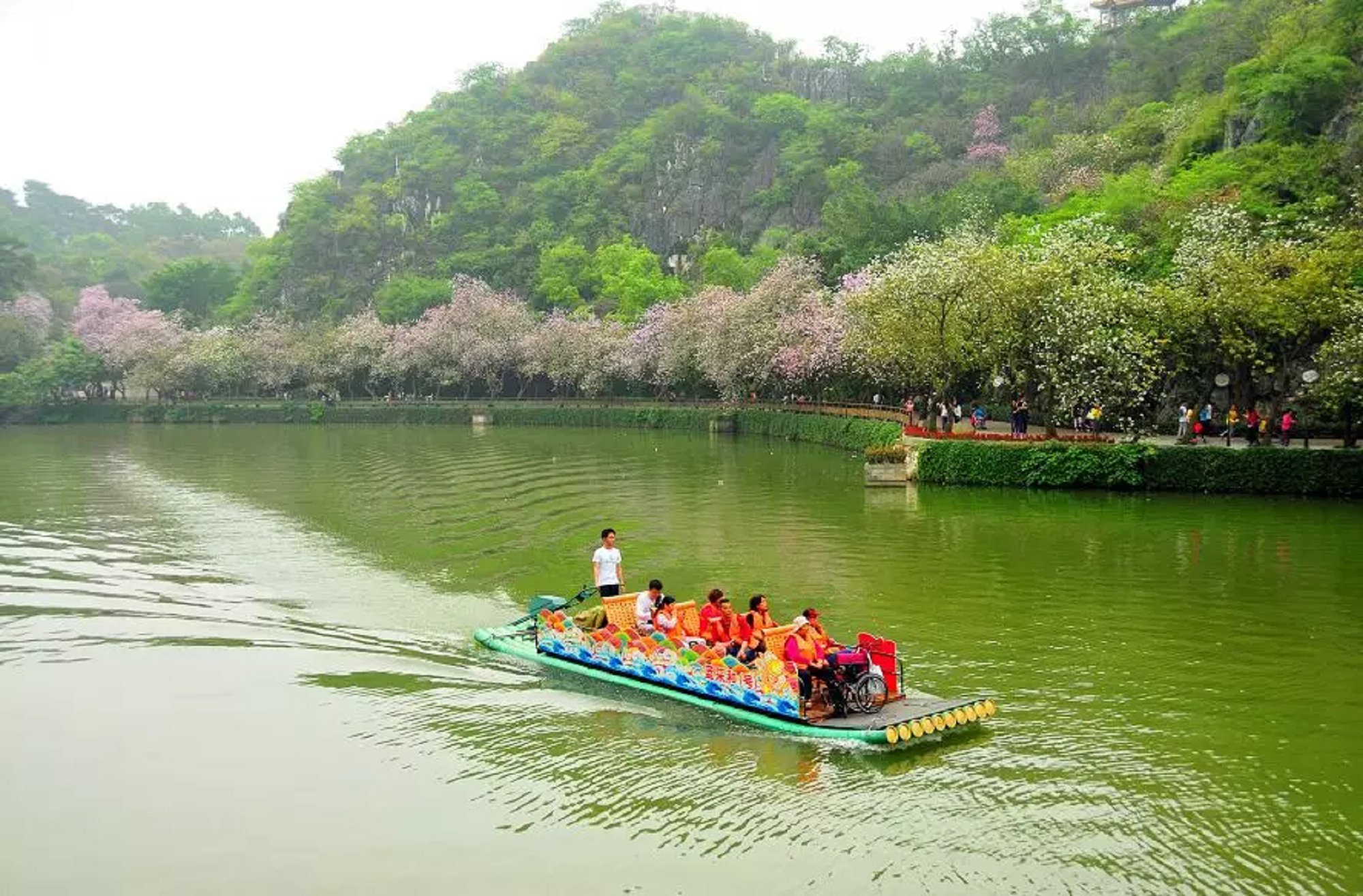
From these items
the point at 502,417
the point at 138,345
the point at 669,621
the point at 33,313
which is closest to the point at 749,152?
the point at 502,417

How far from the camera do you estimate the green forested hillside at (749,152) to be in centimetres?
7419

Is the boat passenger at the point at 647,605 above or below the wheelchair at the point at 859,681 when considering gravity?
above

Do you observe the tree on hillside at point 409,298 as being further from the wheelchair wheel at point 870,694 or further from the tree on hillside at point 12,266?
the wheelchair wheel at point 870,694

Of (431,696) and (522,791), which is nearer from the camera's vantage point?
(522,791)

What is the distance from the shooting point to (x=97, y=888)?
1218 centimetres

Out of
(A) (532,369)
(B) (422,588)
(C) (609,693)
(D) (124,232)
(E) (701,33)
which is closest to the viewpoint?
(C) (609,693)

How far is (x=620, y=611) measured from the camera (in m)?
19.4

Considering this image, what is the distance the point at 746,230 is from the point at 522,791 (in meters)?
107

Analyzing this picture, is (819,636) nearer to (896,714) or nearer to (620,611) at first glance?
(896,714)

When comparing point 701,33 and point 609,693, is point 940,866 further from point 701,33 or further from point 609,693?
point 701,33

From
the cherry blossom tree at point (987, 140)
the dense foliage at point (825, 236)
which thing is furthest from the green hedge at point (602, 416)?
the cherry blossom tree at point (987, 140)

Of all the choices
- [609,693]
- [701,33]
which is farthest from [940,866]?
[701,33]

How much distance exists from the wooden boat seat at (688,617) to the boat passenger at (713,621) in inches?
20.5

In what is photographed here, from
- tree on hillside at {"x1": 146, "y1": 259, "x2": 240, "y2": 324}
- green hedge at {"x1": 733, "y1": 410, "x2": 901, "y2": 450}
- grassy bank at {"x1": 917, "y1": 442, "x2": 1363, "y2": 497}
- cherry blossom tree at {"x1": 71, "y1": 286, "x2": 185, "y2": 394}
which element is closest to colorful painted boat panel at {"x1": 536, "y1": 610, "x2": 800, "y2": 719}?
grassy bank at {"x1": 917, "y1": 442, "x2": 1363, "y2": 497}
